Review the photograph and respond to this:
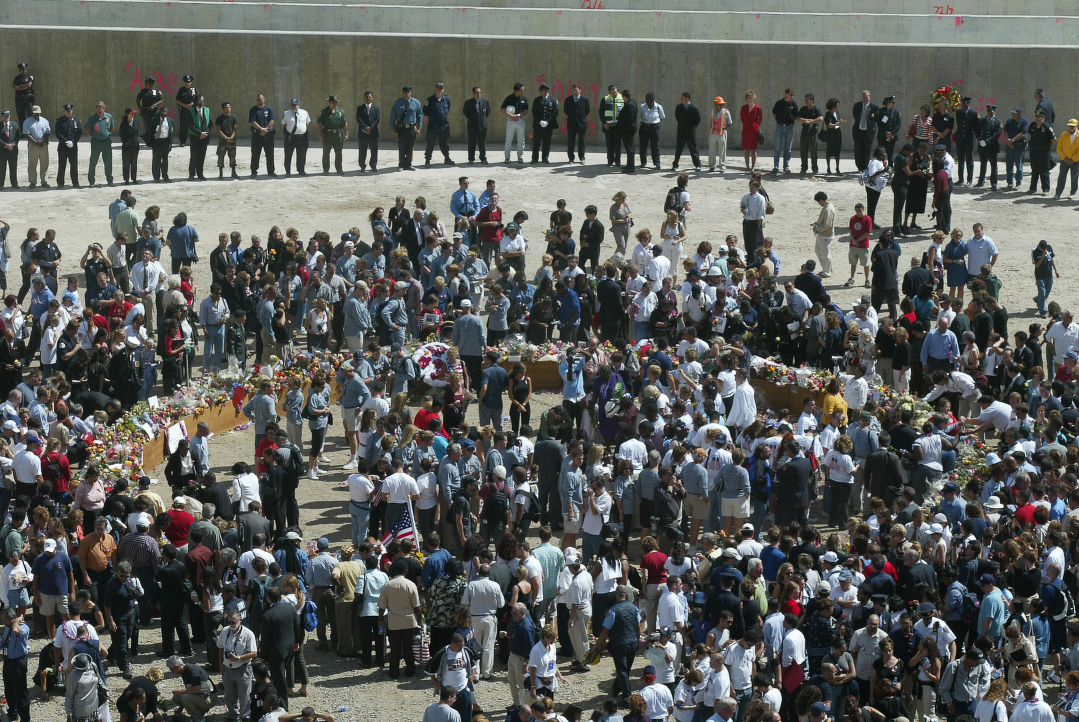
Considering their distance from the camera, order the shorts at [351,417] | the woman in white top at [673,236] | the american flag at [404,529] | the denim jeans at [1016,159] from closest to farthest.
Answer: the american flag at [404,529], the shorts at [351,417], the woman in white top at [673,236], the denim jeans at [1016,159]

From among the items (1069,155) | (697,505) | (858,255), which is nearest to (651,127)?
(858,255)

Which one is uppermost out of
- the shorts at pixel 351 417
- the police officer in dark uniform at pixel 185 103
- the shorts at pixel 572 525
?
the police officer in dark uniform at pixel 185 103

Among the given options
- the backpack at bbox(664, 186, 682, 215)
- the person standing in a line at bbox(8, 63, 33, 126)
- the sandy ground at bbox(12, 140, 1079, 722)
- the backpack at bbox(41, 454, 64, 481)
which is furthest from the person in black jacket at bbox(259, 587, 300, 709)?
the person standing in a line at bbox(8, 63, 33, 126)

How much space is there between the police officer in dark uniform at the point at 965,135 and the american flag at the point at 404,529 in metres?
17.1

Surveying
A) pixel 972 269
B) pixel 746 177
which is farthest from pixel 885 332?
pixel 746 177

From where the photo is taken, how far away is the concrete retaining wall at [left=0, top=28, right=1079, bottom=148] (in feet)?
112

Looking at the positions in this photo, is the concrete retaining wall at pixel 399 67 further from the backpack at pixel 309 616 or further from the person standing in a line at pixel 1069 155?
the backpack at pixel 309 616

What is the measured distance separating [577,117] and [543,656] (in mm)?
19314

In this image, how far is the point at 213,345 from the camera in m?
22.4

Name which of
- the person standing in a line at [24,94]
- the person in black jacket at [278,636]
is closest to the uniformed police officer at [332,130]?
the person standing in a line at [24,94]

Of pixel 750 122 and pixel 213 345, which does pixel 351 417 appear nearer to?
pixel 213 345

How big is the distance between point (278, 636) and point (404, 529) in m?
2.66

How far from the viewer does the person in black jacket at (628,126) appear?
1228 inches

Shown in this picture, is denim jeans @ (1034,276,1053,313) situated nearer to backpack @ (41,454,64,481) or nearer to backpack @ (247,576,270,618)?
backpack @ (247,576,270,618)
